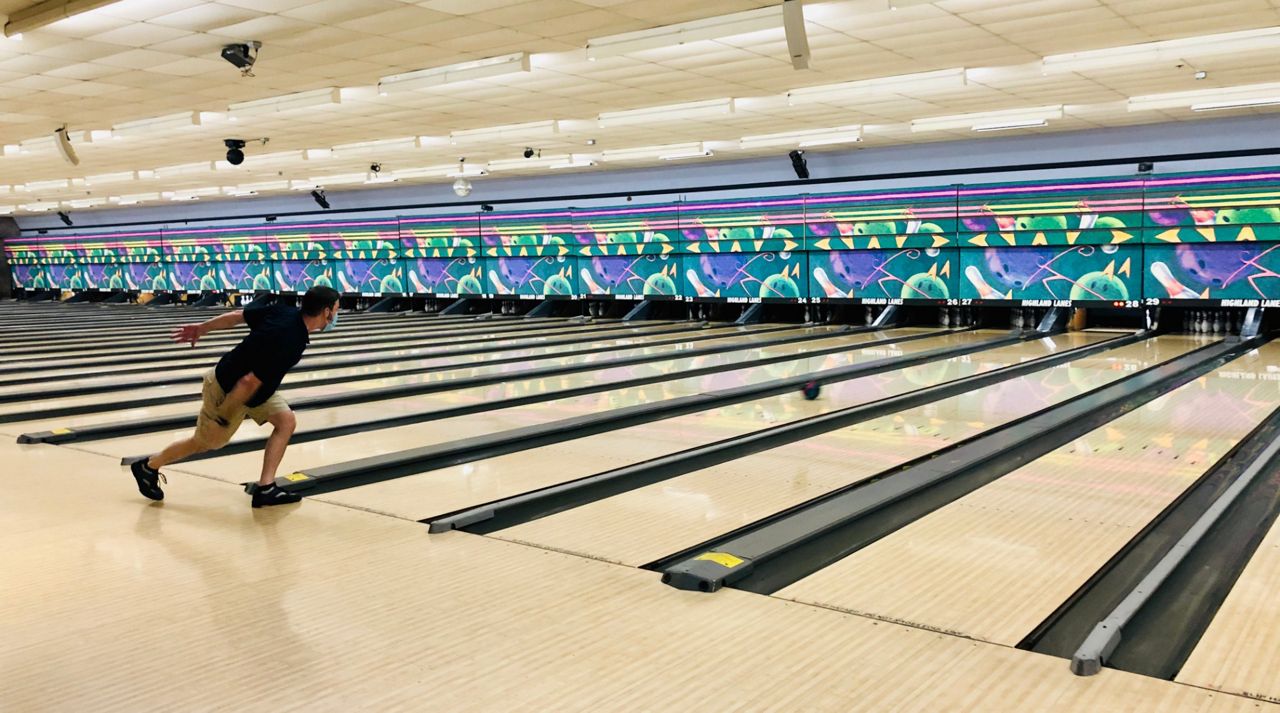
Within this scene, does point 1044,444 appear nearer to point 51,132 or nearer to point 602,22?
point 602,22

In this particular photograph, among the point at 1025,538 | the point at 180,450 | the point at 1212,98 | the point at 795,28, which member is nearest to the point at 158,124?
the point at 795,28

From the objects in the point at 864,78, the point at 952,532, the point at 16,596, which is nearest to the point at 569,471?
the point at 952,532

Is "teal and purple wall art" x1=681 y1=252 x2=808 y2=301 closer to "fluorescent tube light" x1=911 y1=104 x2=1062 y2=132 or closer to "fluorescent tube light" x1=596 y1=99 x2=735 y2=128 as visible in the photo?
"fluorescent tube light" x1=911 y1=104 x2=1062 y2=132

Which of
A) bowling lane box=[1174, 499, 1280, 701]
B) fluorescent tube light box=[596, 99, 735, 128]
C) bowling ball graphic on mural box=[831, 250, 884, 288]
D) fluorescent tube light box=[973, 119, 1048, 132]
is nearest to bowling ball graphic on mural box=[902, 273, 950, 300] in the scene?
bowling ball graphic on mural box=[831, 250, 884, 288]

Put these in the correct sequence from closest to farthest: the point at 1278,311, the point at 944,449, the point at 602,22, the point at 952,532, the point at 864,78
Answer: the point at 952,532 < the point at 944,449 < the point at 602,22 < the point at 864,78 < the point at 1278,311

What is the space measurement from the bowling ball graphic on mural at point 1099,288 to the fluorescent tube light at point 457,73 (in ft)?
25.7

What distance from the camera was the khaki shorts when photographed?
4.23 meters

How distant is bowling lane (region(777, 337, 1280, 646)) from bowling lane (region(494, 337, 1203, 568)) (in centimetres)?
59

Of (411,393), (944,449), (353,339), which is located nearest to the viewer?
(944,449)

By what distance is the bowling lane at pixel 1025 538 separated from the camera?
9.96ft

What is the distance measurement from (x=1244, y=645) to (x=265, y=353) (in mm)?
3367

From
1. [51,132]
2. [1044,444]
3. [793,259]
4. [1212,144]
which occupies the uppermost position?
[51,132]

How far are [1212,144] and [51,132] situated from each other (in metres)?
13.5

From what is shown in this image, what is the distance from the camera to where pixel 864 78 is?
379 inches
